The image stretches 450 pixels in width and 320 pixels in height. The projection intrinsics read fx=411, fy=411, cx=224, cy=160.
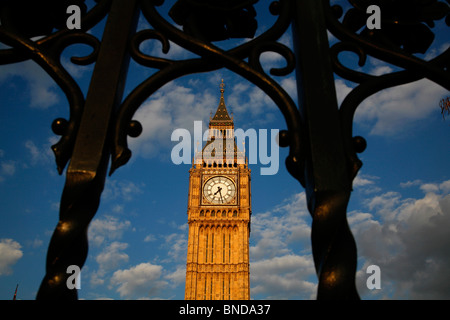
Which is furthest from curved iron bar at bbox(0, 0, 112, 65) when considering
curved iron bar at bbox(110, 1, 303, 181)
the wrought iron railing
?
curved iron bar at bbox(110, 1, 303, 181)

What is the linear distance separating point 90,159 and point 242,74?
0.50 metres

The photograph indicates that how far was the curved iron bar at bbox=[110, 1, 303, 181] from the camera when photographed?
3.57ft

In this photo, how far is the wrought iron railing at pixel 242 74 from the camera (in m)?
0.97

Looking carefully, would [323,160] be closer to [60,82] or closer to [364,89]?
[364,89]

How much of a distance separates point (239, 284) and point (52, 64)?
3137cm

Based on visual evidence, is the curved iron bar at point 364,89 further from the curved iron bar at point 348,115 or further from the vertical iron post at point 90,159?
the vertical iron post at point 90,159

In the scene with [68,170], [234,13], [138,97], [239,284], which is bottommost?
[68,170]

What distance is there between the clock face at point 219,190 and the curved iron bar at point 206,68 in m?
31.1

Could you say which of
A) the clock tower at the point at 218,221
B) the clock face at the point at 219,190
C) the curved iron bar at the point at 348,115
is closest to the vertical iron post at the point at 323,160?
the curved iron bar at the point at 348,115

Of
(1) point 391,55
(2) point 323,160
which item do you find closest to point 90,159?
(2) point 323,160
